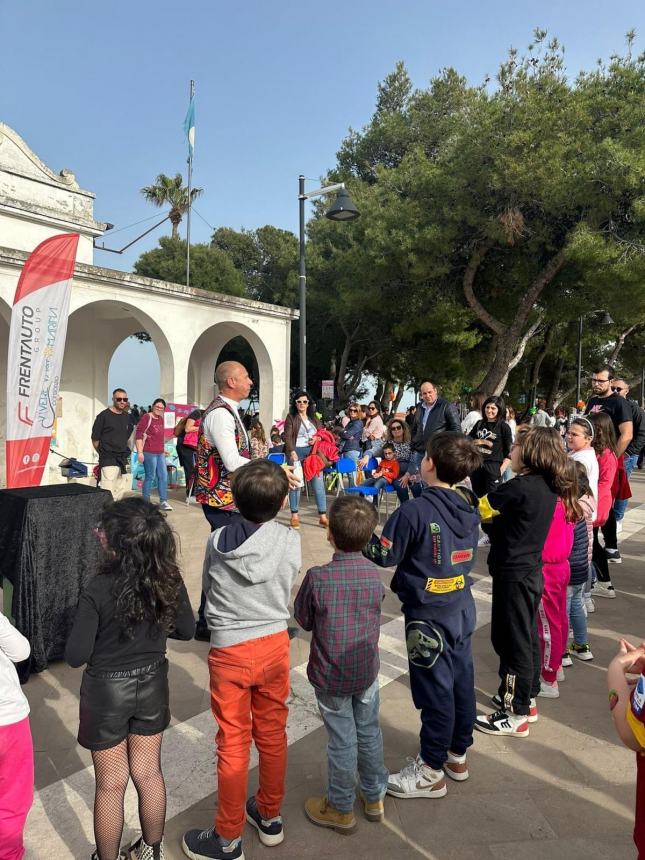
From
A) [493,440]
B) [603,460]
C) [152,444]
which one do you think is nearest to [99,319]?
[152,444]

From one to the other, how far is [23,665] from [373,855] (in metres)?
2.33

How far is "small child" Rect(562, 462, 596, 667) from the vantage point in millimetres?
3705

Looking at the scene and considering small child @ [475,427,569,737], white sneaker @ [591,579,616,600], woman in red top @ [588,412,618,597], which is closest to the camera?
small child @ [475,427,569,737]

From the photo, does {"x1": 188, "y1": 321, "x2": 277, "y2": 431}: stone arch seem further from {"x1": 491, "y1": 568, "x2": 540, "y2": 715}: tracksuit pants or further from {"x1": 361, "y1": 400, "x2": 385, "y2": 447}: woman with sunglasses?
{"x1": 491, "y1": 568, "x2": 540, "y2": 715}: tracksuit pants

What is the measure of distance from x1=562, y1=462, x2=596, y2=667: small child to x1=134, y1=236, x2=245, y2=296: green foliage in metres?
25.9

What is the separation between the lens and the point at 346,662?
7.31 ft

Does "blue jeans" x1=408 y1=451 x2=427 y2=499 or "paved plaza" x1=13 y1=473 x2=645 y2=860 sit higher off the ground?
"blue jeans" x1=408 y1=451 x2=427 y2=499

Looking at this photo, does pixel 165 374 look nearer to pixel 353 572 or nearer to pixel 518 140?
pixel 518 140

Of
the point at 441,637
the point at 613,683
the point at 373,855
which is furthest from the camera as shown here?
the point at 441,637

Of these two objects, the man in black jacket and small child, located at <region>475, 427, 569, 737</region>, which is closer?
small child, located at <region>475, 427, 569, 737</region>

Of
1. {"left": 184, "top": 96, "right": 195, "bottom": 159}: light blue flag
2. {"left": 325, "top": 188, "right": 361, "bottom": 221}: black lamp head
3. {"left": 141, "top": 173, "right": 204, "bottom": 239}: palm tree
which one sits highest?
{"left": 141, "top": 173, "right": 204, "bottom": 239}: palm tree

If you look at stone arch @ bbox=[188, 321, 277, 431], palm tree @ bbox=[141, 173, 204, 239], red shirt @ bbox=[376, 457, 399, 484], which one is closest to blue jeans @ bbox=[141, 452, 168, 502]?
red shirt @ bbox=[376, 457, 399, 484]

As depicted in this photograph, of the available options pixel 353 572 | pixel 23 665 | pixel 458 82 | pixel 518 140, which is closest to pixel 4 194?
pixel 518 140

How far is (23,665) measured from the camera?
3439 mm
